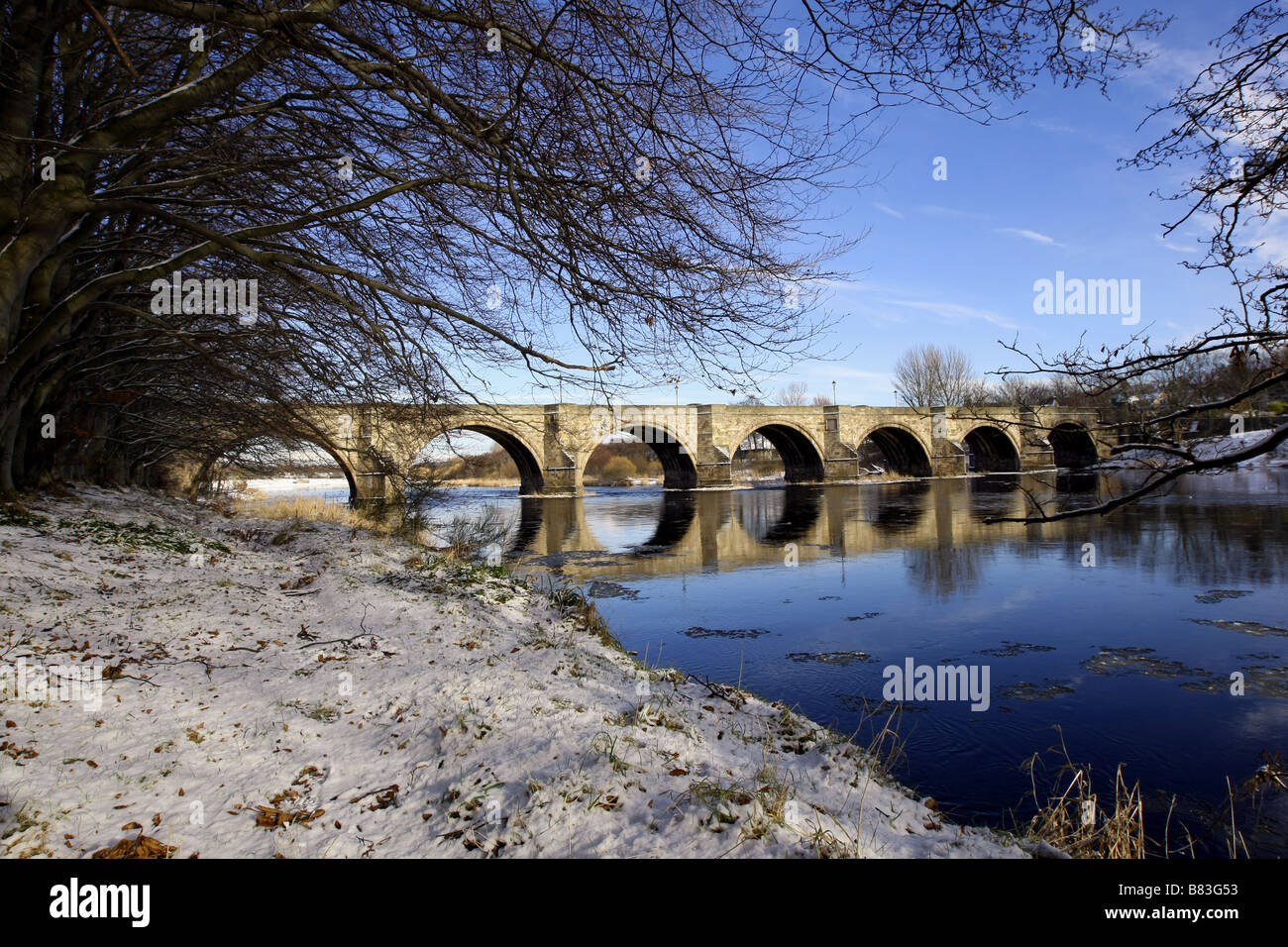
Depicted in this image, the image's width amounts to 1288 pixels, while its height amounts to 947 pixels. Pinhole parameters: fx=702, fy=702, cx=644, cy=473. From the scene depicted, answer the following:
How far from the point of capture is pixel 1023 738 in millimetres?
5633

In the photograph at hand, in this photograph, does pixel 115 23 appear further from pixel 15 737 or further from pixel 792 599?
pixel 792 599

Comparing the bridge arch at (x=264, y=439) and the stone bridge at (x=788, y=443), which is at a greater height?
the stone bridge at (x=788, y=443)

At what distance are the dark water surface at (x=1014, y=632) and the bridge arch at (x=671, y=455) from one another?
2432cm

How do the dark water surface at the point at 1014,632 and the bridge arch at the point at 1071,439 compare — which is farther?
the dark water surface at the point at 1014,632

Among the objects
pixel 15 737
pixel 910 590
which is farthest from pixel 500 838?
pixel 910 590

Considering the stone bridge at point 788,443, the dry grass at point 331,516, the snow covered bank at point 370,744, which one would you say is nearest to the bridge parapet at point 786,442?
the stone bridge at point 788,443

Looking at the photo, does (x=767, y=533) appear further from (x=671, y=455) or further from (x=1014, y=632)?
(x=671, y=455)

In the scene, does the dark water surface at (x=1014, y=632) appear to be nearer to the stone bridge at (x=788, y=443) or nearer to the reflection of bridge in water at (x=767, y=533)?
the reflection of bridge in water at (x=767, y=533)

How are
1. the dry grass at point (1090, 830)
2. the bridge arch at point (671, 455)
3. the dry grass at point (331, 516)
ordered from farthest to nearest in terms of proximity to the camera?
the bridge arch at point (671, 455), the dry grass at point (331, 516), the dry grass at point (1090, 830)

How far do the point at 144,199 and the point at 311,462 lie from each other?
10.3 m

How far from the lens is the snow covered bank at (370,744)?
2754 mm

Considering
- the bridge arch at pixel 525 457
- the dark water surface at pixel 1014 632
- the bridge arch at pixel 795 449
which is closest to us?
the dark water surface at pixel 1014 632

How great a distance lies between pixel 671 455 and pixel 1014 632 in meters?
41.6
